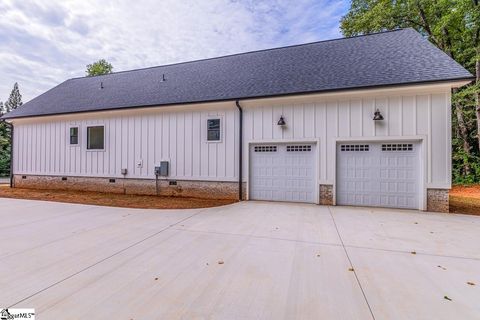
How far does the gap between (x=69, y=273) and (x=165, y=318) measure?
1647 millimetres

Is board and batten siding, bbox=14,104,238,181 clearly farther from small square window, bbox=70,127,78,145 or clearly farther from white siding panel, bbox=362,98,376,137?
white siding panel, bbox=362,98,376,137

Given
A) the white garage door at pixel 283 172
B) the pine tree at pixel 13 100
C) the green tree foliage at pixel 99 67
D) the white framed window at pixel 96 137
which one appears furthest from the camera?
the pine tree at pixel 13 100

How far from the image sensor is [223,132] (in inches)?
330

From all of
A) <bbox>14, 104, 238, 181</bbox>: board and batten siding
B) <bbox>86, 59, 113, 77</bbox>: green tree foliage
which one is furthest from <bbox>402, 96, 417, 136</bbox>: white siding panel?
<bbox>86, 59, 113, 77</bbox>: green tree foliage

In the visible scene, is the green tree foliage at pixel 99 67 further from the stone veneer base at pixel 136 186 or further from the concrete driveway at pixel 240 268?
the concrete driveway at pixel 240 268

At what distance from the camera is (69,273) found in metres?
2.77

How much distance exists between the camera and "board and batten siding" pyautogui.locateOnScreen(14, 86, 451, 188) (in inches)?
254

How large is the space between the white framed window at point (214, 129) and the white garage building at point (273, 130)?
0.13 ft

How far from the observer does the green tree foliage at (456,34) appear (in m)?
12.2

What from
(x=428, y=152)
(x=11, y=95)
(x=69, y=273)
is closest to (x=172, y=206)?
(x=69, y=273)

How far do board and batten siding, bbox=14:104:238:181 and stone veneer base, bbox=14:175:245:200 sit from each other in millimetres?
231

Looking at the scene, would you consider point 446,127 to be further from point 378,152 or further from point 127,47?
point 127,47

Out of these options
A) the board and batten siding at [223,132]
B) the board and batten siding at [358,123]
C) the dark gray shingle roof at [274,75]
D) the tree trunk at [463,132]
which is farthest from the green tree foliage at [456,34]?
the board and batten siding at [223,132]

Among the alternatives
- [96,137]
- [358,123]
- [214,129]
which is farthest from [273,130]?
[96,137]
